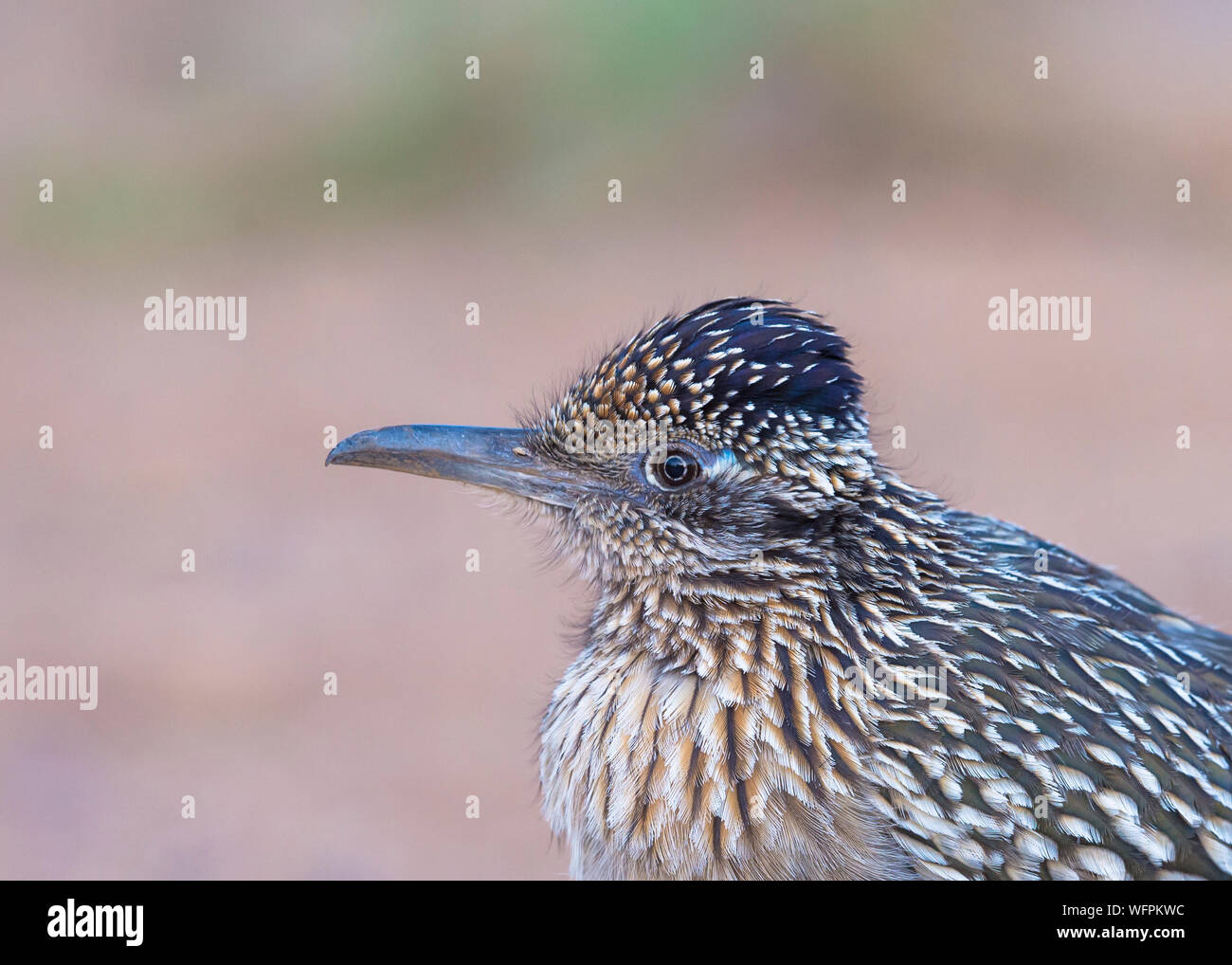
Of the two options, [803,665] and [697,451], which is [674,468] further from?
[803,665]

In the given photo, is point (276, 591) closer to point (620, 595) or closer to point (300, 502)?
point (300, 502)

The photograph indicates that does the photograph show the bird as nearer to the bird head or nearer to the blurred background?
the bird head

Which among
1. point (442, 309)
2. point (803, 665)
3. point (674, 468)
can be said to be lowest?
point (803, 665)

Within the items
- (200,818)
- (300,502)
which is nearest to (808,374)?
(200,818)

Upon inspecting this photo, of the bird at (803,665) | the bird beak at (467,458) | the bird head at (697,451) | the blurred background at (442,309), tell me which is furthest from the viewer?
the blurred background at (442,309)

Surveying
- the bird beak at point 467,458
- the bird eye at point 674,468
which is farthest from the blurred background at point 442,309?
the bird eye at point 674,468

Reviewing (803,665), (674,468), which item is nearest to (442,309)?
(674,468)

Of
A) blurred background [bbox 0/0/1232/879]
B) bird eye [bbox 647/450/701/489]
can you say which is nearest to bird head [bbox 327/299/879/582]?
bird eye [bbox 647/450/701/489]

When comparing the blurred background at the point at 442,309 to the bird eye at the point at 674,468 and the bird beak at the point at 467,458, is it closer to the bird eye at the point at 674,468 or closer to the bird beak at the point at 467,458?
the bird beak at the point at 467,458
